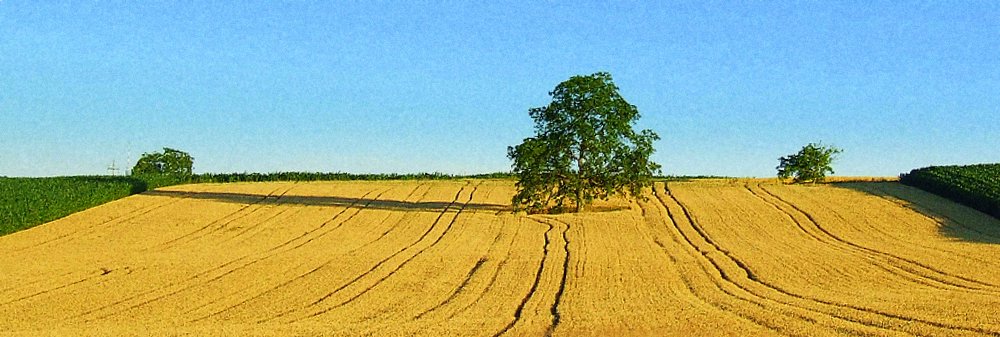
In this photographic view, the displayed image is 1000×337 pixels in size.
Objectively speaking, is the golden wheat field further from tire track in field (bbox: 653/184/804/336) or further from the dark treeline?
the dark treeline

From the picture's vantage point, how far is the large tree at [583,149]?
4197cm

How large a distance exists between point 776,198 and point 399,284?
3030 centimetres

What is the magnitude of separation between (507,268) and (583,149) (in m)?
17.7

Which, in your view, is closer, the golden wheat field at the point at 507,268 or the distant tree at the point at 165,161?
the golden wheat field at the point at 507,268

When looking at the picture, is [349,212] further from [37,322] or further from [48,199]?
[37,322]

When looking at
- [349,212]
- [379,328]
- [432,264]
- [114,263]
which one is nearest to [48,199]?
[349,212]

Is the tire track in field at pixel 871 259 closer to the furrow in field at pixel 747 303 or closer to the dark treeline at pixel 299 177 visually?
the furrow in field at pixel 747 303

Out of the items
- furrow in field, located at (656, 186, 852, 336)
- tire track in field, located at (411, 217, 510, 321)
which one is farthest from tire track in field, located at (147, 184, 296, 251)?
furrow in field, located at (656, 186, 852, 336)

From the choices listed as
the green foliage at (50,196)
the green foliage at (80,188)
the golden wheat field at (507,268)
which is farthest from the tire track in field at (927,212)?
the green foliage at (50,196)

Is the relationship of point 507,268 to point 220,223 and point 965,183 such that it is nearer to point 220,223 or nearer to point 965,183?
point 220,223

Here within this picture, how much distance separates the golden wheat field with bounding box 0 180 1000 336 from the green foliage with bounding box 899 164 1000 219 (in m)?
1.09

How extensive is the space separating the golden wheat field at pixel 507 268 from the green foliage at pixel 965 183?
1.09 meters

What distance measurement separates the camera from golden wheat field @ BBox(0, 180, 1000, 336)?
57.2 ft

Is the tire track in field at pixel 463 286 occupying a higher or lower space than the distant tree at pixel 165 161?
lower
